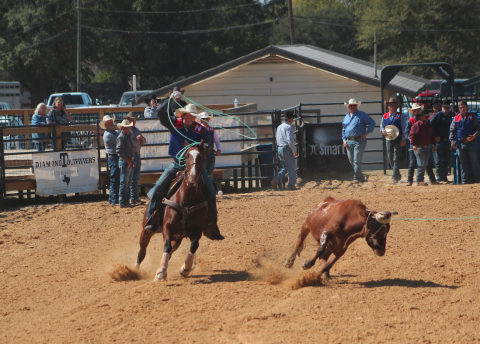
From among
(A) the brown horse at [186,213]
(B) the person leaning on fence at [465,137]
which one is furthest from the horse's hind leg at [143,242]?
(B) the person leaning on fence at [465,137]

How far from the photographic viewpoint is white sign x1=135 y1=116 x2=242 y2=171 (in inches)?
518

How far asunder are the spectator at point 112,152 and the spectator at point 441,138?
25.7 feet

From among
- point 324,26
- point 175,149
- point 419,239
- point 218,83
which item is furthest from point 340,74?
point 324,26

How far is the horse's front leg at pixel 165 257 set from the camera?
615 cm

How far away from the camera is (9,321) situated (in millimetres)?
5125

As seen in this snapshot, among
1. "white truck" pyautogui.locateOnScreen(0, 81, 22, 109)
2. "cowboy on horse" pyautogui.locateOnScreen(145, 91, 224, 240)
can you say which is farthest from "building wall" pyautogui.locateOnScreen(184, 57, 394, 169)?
A: "white truck" pyautogui.locateOnScreen(0, 81, 22, 109)

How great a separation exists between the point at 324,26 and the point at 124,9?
1075 inches

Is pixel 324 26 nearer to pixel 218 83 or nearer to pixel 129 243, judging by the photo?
pixel 218 83

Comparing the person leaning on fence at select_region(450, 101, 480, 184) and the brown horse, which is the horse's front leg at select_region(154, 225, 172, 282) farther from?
the person leaning on fence at select_region(450, 101, 480, 184)

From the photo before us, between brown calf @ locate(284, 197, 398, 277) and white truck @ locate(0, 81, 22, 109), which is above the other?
white truck @ locate(0, 81, 22, 109)

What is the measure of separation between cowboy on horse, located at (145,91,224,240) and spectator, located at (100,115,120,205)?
16.6 ft

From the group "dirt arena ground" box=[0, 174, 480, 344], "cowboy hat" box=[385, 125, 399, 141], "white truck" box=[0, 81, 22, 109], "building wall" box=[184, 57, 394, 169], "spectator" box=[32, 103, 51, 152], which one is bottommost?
"dirt arena ground" box=[0, 174, 480, 344]

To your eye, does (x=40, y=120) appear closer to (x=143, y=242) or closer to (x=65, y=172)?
(x=65, y=172)

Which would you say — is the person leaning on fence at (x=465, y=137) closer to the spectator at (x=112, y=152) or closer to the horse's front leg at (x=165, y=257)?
the spectator at (x=112, y=152)
